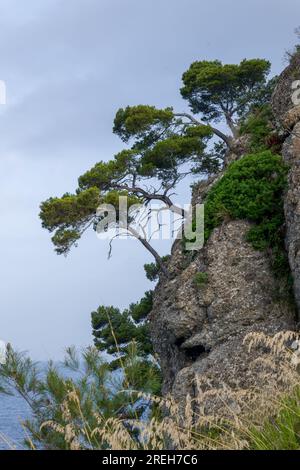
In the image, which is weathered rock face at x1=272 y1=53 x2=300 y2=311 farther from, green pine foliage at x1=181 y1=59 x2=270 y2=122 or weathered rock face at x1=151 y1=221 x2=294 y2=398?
green pine foliage at x1=181 y1=59 x2=270 y2=122

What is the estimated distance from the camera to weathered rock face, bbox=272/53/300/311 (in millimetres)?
15859

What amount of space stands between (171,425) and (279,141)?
1417cm

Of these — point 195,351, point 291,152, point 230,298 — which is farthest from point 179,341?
point 291,152

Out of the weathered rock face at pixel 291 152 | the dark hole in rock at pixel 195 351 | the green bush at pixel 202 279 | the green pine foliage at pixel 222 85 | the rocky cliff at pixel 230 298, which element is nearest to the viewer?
the weathered rock face at pixel 291 152

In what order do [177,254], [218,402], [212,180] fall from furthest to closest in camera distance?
[212,180] < [177,254] < [218,402]

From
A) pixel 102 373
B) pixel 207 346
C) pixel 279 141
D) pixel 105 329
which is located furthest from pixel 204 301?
pixel 105 329

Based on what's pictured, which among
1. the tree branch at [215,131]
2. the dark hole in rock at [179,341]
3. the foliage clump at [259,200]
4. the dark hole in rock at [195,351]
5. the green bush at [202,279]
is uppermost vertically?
the tree branch at [215,131]

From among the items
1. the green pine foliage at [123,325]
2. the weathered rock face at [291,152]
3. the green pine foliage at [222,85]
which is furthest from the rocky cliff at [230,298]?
the green pine foliage at [222,85]

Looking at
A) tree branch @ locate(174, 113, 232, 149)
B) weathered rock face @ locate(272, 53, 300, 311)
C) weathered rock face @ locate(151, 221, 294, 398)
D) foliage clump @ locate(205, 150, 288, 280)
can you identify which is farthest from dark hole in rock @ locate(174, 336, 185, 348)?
tree branch @ locate(174, 113, 232, 149)

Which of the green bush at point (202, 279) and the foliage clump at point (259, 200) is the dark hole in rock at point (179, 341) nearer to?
the green bush at point (202, 279)

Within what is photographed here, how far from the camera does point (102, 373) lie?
11047mm

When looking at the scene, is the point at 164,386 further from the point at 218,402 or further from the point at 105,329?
the point at 105,329

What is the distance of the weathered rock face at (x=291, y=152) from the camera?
15859 mm

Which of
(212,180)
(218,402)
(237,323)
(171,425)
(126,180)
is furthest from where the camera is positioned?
(126,180)
